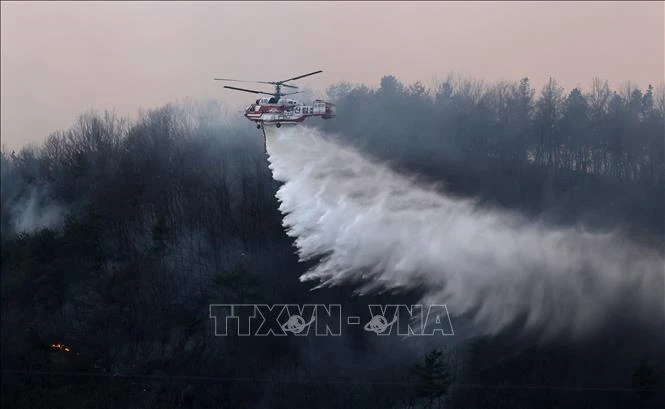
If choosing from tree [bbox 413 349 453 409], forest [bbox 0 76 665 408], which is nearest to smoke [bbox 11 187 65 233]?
forest [bbox 0 76 665 408]

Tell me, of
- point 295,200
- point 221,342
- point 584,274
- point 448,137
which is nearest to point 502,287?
point 584,274

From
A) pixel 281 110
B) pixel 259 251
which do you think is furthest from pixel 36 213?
pixel 281 110

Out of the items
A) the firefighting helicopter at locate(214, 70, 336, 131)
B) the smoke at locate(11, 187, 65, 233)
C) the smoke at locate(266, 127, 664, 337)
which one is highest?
the firefighting helicopter at locate(214, 70, 336, 131)

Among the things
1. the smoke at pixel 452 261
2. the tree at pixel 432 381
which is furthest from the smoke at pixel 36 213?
the tree at pixel 432 381

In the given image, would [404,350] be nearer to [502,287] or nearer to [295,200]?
[502,287]

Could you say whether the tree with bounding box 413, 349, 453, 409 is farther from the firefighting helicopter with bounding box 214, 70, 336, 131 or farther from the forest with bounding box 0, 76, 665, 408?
the firefighting helicopter with bounding box 214, 70, 336, 131

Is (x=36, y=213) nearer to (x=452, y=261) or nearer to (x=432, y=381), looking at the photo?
(x=452, y=261)

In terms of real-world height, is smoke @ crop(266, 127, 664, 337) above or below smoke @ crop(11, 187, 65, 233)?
above

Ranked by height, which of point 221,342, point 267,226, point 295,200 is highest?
point 295,200
